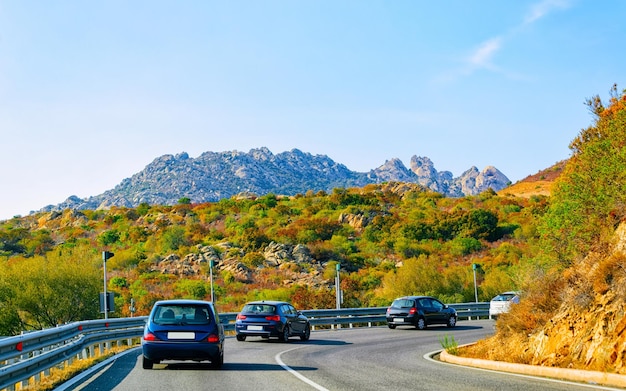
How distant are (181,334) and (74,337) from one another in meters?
4.66

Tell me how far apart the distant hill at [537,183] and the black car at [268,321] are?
80.0 metres

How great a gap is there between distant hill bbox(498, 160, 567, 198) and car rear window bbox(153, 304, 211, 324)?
89.2 metres

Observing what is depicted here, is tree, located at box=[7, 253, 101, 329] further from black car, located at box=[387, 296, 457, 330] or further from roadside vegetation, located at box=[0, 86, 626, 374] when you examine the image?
black car, located at box=[387, 296, 457, 330]

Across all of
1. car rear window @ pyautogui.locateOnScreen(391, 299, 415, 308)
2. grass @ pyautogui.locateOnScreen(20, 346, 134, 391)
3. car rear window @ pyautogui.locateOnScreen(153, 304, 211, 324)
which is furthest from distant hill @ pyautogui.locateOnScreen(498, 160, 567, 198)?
car rear window @ pyautogui.locateOnScreen(153, 304, 211, 324)

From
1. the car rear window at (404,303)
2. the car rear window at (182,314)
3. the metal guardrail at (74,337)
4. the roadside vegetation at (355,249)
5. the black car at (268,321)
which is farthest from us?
the car rear window at (404,303)

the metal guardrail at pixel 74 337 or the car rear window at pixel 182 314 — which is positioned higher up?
the car rear window at pixel 182 314

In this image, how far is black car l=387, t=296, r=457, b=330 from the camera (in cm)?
3062

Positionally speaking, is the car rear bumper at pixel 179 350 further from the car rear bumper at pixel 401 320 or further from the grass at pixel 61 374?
the car rear bumper at pixel 401 320

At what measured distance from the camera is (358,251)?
6850 centimetres

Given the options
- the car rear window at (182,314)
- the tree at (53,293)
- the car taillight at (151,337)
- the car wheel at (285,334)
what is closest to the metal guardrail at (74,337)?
the car taillight at (151,337)

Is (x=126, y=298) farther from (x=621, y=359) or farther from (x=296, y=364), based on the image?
(x=621, y=359)

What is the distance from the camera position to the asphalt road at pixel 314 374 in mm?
11828

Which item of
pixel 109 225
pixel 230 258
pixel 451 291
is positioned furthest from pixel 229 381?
pixel 109 225

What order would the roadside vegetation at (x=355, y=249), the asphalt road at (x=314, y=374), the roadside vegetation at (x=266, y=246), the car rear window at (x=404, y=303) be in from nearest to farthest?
the asphalt road at (x=314, y=374), the roadside vegetation at (x=355, y=249), the car rear window at (x=404, y=303), the roadside vegetation at (x=266, y=246)
